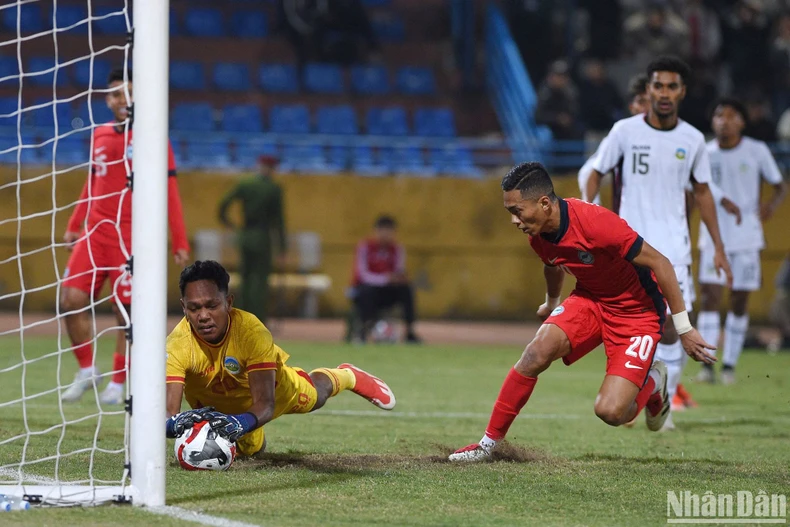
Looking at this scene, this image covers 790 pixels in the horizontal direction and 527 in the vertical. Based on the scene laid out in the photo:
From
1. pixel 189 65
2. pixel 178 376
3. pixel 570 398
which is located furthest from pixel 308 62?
pixel 178 376

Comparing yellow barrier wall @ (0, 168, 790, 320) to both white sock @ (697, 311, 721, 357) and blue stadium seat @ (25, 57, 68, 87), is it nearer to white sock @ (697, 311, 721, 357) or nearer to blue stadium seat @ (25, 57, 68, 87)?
blue stadium seat @ (25, 57, 68, 87)

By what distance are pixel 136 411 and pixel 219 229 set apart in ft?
42.5

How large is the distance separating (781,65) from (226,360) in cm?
1530

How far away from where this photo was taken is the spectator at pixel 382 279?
15234 millimetres

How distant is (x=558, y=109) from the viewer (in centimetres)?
1772

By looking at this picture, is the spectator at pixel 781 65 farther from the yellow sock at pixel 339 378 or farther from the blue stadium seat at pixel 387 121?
the yellow sock at pixel 339 378

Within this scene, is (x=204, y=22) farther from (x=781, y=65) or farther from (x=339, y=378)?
(x=339, y=378)

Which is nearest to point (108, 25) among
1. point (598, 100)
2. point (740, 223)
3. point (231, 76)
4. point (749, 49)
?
point (231, 76)

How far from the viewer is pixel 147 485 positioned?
4.70m

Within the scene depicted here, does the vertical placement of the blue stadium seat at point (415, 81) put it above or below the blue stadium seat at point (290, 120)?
above

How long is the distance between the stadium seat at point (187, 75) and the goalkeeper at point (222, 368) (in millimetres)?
14271

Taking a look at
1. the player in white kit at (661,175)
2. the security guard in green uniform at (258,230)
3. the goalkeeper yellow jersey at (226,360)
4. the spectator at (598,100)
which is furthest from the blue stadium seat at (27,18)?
the goalkeeper yellow jersey at (226,360)

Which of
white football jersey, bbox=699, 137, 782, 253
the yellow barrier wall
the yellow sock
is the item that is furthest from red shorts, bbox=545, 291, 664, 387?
the yellow barrier wall

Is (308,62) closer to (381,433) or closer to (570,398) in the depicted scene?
(570,398)
